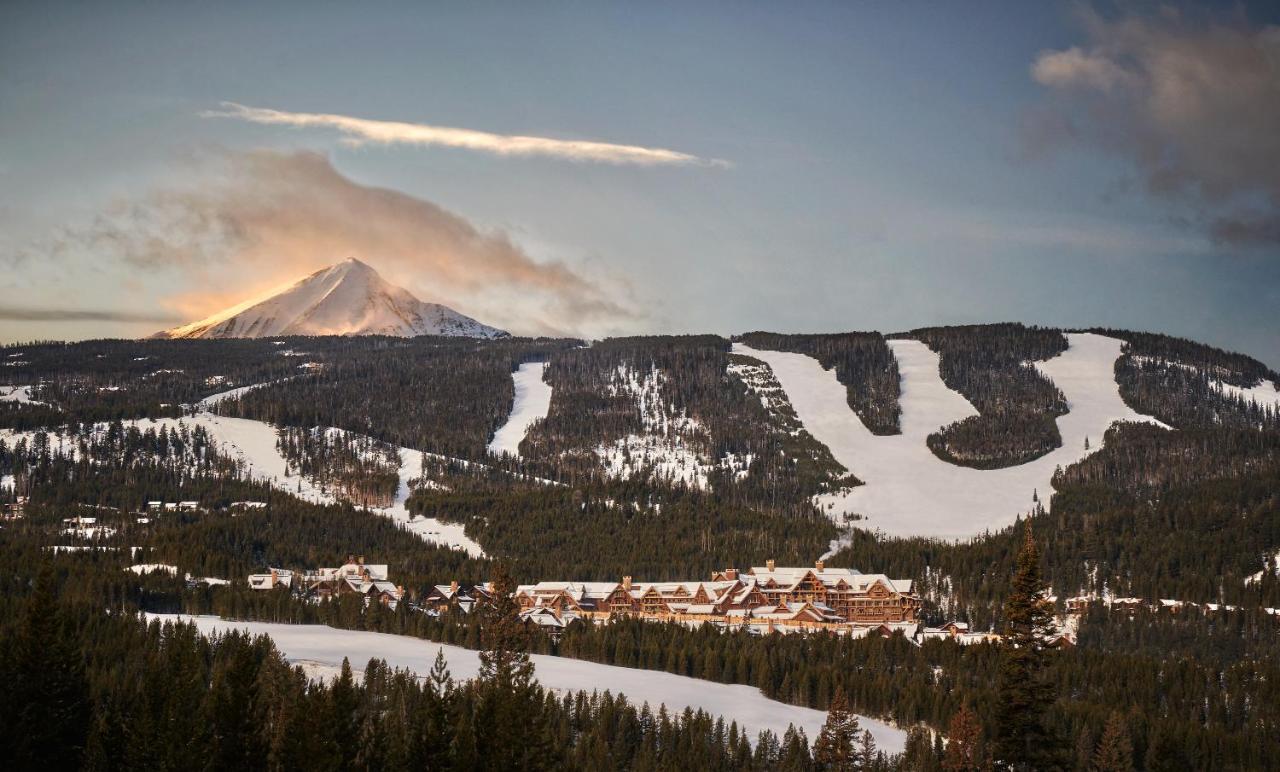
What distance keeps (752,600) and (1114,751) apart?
249 feet

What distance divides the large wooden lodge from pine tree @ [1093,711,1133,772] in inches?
2355

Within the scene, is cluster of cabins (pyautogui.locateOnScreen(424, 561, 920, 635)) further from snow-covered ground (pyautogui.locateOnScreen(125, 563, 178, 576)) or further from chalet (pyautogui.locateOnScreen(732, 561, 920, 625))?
snow-covered ground (pyautogui.locateOnScreen(125, 563, 178, 576))

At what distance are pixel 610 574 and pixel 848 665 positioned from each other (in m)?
67.7

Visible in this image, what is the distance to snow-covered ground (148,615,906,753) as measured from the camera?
365 ft

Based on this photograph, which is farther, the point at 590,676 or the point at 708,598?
the point at 708,598

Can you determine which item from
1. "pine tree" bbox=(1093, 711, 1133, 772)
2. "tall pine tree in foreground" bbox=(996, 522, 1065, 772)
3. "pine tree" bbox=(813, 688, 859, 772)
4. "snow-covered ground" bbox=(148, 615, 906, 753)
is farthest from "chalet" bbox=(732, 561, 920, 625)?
"tall pine tree in foreground" bbox=(996, 522, 1065, 772)

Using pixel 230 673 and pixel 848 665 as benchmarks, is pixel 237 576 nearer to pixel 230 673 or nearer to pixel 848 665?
pixel 848 665

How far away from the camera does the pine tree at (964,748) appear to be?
8294 centimetres

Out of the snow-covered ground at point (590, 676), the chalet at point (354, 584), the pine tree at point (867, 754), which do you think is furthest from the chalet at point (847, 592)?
the pine tree at point (867, 754)

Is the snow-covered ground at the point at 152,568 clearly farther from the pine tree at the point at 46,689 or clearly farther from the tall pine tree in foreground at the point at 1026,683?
the tall pine tree in foreground at the point at 1026,683

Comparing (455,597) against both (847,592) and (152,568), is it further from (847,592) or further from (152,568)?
(847,592)

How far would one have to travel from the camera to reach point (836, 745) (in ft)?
311

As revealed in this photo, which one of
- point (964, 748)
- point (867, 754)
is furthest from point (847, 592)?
point (964, 748)

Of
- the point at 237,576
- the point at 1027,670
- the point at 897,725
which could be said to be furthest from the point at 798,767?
the point at 237,576
